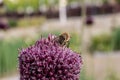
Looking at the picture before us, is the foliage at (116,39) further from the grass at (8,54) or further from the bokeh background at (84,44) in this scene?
the grass at (8,54)

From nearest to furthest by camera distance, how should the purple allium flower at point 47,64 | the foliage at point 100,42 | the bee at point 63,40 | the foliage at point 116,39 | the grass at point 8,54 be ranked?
the purple allium flower at point 47,64 → the bee at point 63,40 → the grass at point 8,54 → the foliage at point 116,39 → the foliage at point 100,42

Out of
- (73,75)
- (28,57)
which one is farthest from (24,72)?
(73,75)

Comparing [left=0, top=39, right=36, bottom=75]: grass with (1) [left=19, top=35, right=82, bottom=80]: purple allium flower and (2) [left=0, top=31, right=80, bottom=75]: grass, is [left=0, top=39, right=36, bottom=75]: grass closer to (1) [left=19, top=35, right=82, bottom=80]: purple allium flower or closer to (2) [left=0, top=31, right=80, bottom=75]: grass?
(2) [left=0, top=31, right=80, bottom=75]: grass

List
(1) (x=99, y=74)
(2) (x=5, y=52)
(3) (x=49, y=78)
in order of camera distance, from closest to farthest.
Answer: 1. (3) (x=49, y=78)
2. (1) (x=99, y=74)
3. (2) (x=5, y=52)

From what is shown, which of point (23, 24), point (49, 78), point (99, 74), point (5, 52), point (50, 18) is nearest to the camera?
point (49, 78)

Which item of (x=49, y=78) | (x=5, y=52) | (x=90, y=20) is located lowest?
(x=5, y=52)

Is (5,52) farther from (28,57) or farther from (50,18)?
(50,18)

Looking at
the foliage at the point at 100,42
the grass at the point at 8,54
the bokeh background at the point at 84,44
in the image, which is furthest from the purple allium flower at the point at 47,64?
the foliage at the point at 100,42

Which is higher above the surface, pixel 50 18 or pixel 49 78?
pixel 49 78

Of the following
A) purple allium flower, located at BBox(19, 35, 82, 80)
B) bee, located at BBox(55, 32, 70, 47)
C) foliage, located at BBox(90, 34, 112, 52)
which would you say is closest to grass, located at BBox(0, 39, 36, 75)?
foliage, located at BBox(90, 34, 112, 52)

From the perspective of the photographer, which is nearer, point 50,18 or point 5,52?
point 5,52
